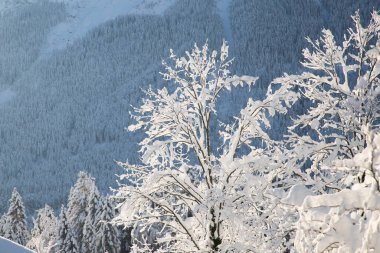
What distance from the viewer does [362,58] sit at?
1184 centimetres

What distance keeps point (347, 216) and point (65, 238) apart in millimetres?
43813

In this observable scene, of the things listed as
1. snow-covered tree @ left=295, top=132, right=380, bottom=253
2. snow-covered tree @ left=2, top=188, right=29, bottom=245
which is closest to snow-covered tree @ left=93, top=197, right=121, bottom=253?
snow-covered tree @ left=2, top=188, right=29, bottom=245

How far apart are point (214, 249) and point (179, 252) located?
31.6 inches

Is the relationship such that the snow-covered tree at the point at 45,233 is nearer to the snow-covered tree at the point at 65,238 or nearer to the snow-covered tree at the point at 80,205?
the snow-covered tree at the point at 65,238

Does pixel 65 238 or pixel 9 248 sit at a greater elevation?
pixel 65 238

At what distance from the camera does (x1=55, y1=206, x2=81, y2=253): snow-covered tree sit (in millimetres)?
44531

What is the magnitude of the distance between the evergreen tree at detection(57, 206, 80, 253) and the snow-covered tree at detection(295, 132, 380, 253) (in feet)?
140

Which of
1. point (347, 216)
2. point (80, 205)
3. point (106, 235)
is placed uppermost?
point (80, 205)

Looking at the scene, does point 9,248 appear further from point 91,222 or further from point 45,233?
point 45,233

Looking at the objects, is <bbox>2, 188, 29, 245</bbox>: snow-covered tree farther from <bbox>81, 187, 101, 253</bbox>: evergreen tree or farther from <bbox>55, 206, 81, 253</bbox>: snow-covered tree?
<bbox>55, 206, 81, 253</bbox>: snow-covered tree

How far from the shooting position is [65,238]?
44.8m

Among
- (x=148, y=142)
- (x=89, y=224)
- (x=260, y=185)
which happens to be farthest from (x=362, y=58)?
(x=89, y=224)

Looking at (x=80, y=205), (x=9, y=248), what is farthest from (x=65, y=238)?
(x=9, y=248)

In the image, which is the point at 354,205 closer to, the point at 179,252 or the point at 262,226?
the point at 262,226
